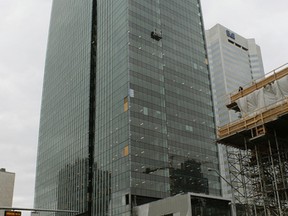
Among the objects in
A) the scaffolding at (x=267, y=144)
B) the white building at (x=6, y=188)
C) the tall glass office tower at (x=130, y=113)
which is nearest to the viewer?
the scaffolding at (x=267, y=144)

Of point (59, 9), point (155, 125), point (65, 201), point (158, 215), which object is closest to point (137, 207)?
point (158, 215)

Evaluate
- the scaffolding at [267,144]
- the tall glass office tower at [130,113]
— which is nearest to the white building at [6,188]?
the tall glass office tower at [130,113]

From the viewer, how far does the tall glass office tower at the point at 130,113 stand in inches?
3708

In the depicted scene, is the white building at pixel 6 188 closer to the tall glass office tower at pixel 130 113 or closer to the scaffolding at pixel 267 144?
the tall glass office tower at pixel 130 113

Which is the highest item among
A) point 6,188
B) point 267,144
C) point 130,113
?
point 130,113

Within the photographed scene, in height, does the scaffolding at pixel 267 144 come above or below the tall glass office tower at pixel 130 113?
below

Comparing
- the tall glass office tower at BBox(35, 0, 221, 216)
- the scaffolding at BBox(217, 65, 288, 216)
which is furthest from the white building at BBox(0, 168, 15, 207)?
the scaffolding at BBox(217, 65, 288, 216)

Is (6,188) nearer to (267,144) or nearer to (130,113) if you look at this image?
(130,113)

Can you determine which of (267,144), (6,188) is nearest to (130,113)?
(6,188)

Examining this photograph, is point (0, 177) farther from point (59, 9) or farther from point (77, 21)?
point (59, 9)

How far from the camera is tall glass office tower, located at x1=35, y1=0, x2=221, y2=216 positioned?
309 feet

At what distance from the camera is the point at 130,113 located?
9506 centimetres

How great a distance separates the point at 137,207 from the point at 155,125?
21.1 m

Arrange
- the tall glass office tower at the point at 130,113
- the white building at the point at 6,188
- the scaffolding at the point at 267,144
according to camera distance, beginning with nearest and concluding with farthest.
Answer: the scaffolding at the point at 267,144
the white building at the point at 6,188
the tall glass office tower at the point at 130,113
